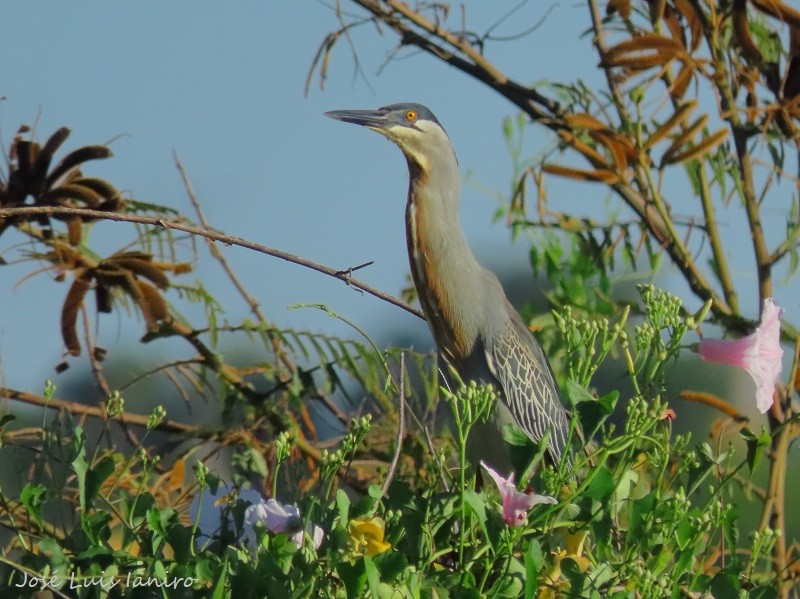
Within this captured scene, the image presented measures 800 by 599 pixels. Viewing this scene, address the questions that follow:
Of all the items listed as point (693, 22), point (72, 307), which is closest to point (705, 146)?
point (693, 22)

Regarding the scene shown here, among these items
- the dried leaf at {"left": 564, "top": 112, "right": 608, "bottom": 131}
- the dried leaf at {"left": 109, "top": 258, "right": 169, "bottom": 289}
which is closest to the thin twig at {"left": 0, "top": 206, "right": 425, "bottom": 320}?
the dried leaf at {"left": 109, "top": 258, "right": 169, "bottom": 289}

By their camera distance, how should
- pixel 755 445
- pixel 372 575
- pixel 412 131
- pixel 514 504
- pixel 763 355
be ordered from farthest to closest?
pixel 412 131 → pixel 763 355 → pixel 755 445 → pixel 514 504 → pixel 372 575

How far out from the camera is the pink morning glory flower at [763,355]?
4.17 feet

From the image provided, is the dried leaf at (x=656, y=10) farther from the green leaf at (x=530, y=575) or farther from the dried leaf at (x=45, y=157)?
the green leaf at (x=530, y=575)

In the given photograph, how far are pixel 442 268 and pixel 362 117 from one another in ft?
1.13

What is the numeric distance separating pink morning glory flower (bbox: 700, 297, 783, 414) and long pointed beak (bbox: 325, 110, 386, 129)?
3.88 feet

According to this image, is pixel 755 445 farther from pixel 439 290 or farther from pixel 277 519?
pixel 439 290

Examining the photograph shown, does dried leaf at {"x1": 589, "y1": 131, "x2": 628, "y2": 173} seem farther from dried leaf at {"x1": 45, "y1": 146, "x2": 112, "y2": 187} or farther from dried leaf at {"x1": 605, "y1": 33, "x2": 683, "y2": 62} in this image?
dried leaf at {"x1": 45, "y1": 146, "x2": 112, "y2": 187}

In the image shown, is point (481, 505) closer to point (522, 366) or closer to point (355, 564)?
point (355, 564)

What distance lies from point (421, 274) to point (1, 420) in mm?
1265

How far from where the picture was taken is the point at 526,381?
241cm

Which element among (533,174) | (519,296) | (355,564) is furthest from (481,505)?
(519,296)

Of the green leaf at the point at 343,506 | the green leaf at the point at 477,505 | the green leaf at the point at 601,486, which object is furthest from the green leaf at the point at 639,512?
the green leaf at the point at 343,506

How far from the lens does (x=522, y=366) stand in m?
2.40
